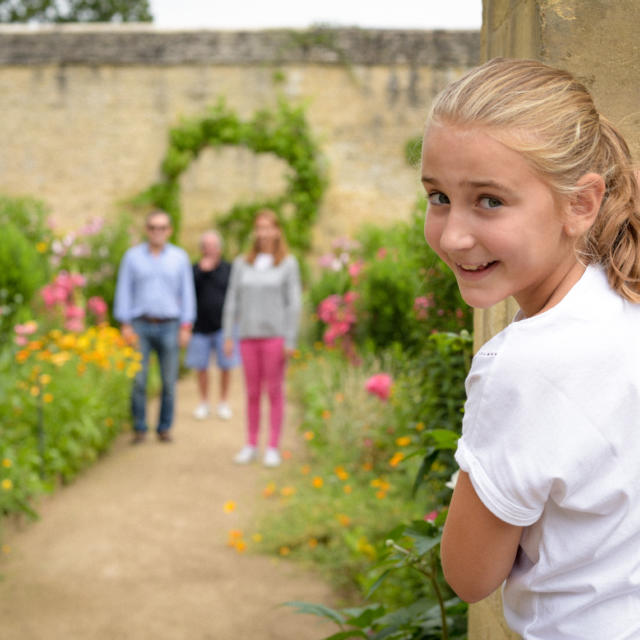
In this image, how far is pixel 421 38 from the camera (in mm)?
10797

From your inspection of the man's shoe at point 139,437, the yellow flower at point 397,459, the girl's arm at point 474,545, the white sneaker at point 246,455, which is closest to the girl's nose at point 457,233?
the girl's arm at point 474,545

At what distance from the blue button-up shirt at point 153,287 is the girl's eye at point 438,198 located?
16.0 ft

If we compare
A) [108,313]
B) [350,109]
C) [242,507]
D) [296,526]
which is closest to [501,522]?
[296,526]

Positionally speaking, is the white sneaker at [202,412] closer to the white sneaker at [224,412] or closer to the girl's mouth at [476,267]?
the white sneaker at [224,412]

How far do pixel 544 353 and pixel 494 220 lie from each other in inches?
7.2

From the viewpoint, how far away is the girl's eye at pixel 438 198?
96 cm

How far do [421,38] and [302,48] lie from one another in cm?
180

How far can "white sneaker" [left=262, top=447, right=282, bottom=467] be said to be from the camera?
17.0 feet

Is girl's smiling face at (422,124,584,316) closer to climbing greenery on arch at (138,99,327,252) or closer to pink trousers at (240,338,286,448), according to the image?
pink trousers at (240,338,286,448)

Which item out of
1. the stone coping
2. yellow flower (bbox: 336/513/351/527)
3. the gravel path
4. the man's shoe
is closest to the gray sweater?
the gravel path

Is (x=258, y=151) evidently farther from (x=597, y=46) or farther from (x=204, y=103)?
(x=597, y=46)

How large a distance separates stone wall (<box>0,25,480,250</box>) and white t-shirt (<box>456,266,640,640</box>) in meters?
10.3

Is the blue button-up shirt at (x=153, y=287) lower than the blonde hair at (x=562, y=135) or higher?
lower

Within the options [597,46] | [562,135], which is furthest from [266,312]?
[562,135]
